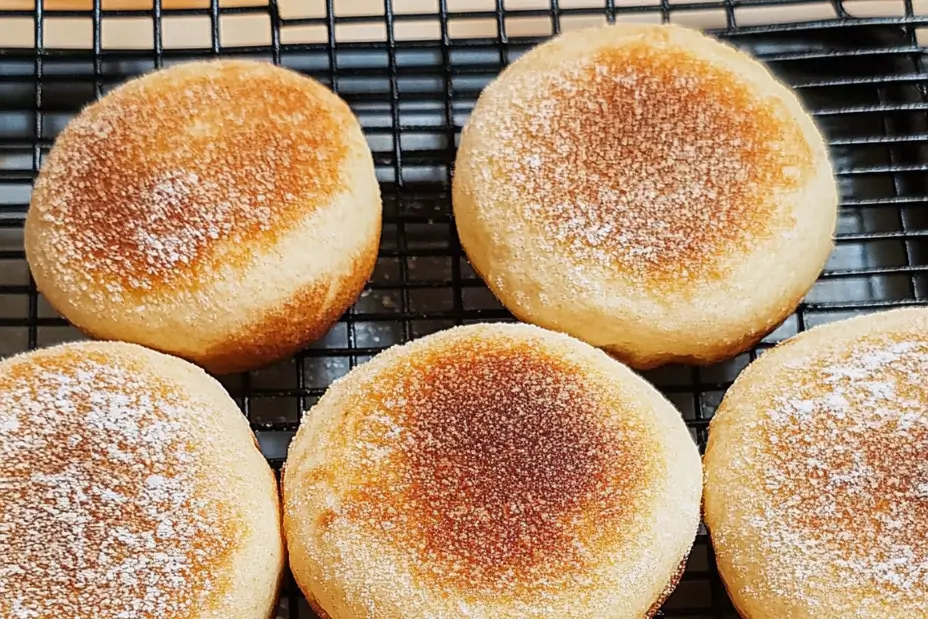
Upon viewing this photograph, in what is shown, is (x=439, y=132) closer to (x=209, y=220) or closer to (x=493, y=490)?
(x=209, y=220)

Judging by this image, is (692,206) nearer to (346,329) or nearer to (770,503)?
(770,503)

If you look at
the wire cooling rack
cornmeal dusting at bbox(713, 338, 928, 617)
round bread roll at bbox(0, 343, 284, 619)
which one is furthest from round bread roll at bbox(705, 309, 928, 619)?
round bread roll at bbox(0, 343, 284, 619)

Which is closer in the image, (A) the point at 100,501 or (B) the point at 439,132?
(A) the point at 100,501

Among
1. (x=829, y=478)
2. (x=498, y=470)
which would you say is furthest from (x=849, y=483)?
(x=498, y=470)

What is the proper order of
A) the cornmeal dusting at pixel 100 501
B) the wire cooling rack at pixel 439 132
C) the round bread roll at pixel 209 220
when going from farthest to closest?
the wire cooling rack at pixel 439 132
the round bread roll at pixel 209 220
the cornmeal dusting at pixel 100 501

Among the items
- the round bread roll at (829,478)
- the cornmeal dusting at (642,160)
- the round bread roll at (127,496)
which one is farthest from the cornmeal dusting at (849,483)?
the round bread roll at (127,496)

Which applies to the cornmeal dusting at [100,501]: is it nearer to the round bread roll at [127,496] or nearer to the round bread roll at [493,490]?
the round bread roll at [127,496]
